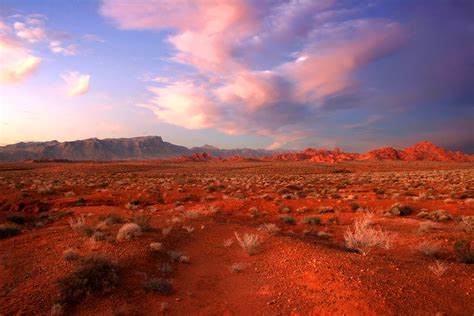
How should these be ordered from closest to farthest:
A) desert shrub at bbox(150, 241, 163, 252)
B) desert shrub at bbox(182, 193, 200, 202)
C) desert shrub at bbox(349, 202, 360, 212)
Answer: desert shrub at bbox(150, 241, 163, 252) → desert shrub at bbox(349, 202, 360, 212) → desert shrub at bbox(182, 193, 200, 202)

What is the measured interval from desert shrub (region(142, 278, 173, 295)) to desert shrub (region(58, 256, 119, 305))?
0.65 meters

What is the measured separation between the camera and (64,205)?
20094 millimetres

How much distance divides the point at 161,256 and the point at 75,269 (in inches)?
85.5

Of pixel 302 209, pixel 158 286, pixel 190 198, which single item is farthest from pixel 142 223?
pixel 190 198

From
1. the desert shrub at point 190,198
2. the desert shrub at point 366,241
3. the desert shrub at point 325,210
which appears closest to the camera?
the desert shrub at point 366,241

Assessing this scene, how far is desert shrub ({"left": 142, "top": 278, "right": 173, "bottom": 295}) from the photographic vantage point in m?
6.49

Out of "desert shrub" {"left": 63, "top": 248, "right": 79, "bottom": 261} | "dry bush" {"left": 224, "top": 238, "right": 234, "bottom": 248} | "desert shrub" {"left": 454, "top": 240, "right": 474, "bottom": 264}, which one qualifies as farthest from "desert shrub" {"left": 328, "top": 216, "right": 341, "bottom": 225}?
"desert shrub" {"left": 63, "top": 248, "right": 79, "bottom": 261}

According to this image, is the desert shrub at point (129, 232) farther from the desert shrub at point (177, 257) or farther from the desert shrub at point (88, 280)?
the desert shrub at point (88, 280)

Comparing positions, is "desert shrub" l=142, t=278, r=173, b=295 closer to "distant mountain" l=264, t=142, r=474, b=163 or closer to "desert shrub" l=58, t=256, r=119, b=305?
"desert shrub" l=58, t=256, r=119, b=305

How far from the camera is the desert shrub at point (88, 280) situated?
19.5 ft

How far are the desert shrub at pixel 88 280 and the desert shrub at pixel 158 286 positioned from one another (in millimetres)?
652

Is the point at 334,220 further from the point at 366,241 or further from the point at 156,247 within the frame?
the point at 156,247

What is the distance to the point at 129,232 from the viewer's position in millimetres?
9336

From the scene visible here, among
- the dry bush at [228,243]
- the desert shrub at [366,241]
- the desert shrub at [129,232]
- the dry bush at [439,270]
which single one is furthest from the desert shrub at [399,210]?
the desert shrub at [129,232]
